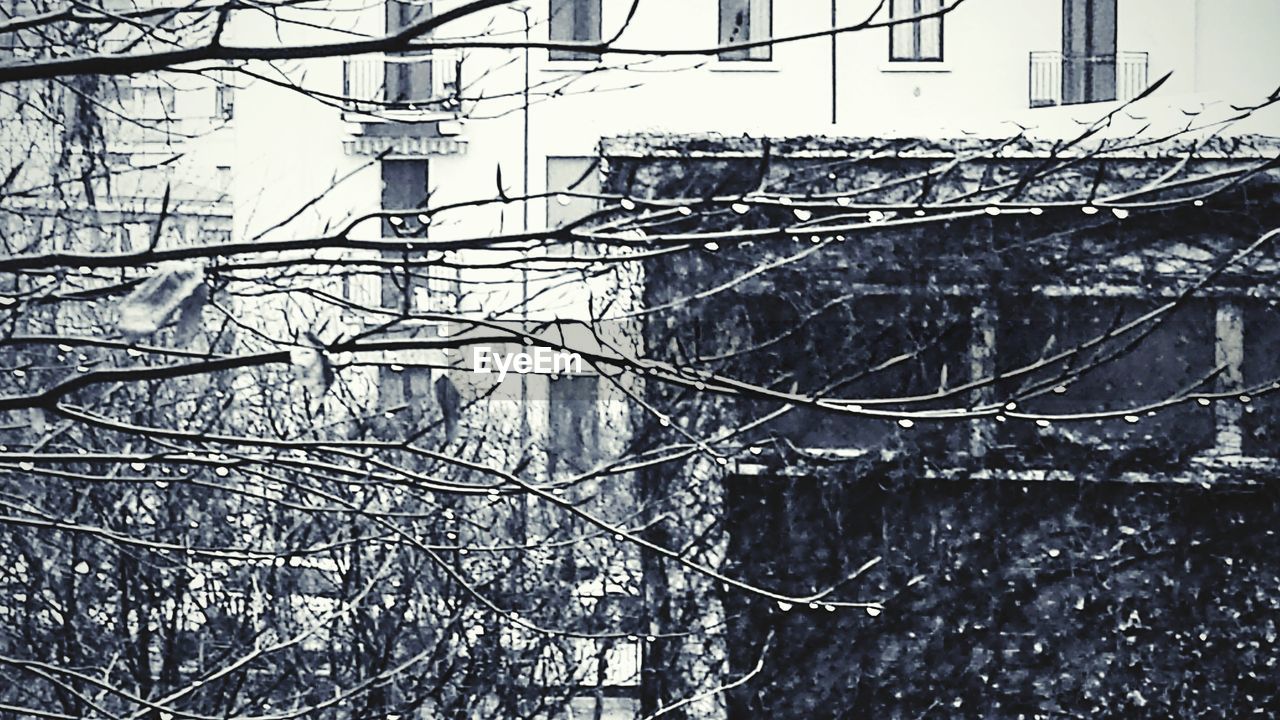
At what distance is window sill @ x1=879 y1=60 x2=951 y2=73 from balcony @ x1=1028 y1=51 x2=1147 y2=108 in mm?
880

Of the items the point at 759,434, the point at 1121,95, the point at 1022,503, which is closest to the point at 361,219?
the point at 759,434

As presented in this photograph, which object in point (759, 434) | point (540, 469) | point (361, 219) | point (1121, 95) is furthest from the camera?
point (1121, 95)

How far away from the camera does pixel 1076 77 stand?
49.4ft

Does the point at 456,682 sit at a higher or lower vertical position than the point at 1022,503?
lower

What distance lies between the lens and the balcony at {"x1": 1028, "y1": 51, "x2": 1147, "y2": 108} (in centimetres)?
1491

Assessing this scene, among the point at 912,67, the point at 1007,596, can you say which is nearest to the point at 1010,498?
the point at 1007,596

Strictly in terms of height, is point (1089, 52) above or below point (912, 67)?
above

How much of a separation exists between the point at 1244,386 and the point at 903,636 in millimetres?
2557

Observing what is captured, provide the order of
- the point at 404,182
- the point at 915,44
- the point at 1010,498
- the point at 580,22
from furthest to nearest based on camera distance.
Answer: the point at 404,182 < the point at 915,44 < the point at 580,22 < the point at 1010,498

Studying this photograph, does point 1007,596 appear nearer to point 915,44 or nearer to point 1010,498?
point 1010,498

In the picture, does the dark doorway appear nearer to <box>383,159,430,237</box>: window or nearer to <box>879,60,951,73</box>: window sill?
<box>879,60,951,73</box>: window sill

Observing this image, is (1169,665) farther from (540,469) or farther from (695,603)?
(540,469)

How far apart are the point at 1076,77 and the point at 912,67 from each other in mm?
1521

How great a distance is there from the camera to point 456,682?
33.3 ft
